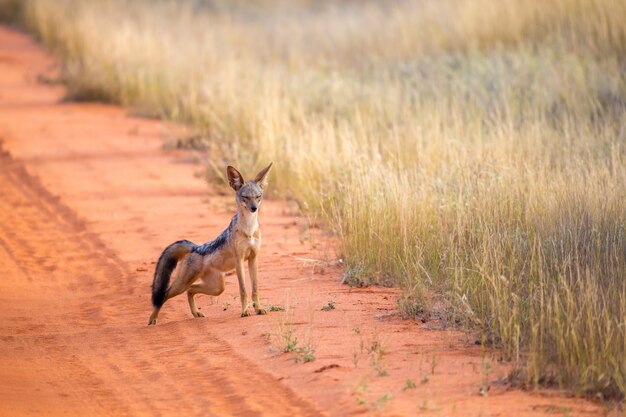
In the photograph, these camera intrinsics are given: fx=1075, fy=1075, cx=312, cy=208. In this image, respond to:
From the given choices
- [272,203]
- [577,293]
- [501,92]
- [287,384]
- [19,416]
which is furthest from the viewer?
[501,92]

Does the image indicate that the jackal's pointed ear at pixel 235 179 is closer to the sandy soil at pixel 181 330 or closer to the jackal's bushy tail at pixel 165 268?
the jackal's bushy tail at pixel 165 268

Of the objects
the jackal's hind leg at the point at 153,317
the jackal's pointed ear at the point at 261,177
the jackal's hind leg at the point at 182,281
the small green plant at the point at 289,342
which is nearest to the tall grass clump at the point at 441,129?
the small green plant at the point at 289,342

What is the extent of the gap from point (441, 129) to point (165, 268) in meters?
6.01

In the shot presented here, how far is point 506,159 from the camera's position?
11156mm

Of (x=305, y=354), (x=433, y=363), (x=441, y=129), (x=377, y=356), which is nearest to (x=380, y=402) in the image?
(x=433, y=363)

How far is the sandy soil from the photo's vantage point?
6336 millimetres

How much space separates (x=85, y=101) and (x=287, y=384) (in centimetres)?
1382

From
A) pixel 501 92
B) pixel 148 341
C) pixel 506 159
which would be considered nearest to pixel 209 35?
pixel 501 92

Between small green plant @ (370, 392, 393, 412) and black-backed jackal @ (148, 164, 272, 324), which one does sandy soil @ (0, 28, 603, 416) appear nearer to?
small green plant @ (370, 392, 393, 412)

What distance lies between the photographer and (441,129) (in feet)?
44.4

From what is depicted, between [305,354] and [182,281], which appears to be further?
[182,281]

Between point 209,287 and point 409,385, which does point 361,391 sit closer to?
point 409,385

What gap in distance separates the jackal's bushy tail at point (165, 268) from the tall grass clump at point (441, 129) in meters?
1.57

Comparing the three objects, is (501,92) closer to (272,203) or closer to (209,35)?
(272,203)
